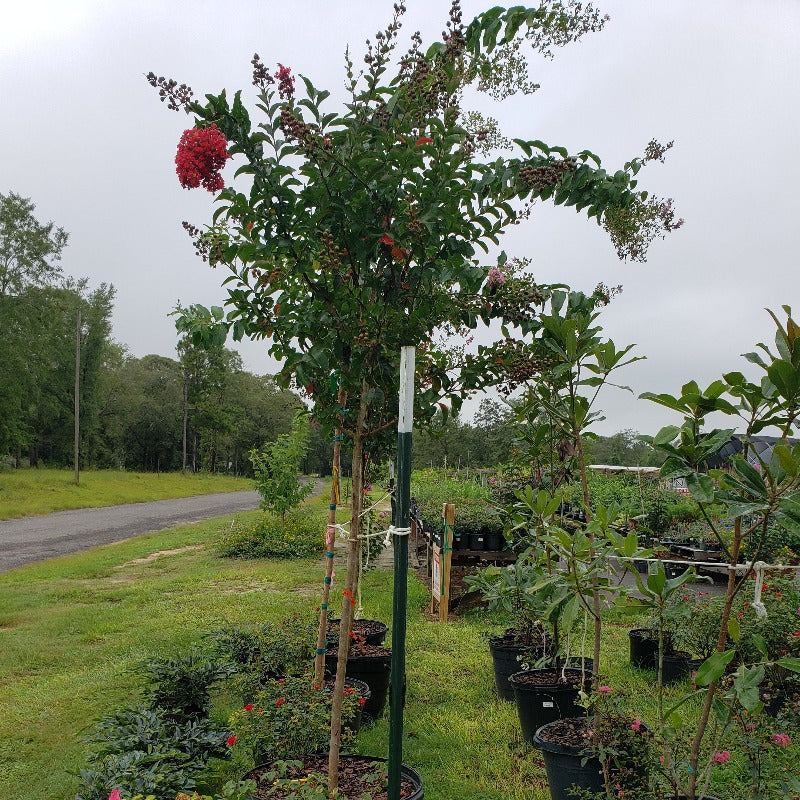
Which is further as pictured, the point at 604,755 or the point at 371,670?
the point at 371,670

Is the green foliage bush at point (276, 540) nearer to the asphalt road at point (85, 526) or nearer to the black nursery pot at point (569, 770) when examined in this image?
the asphalt road at point (85, 526)

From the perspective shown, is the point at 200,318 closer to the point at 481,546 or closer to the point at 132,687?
the point at 132,687

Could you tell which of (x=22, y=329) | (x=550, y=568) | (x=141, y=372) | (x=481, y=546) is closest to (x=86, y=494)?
(x=22, y=329)

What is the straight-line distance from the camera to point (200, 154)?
6.77ft

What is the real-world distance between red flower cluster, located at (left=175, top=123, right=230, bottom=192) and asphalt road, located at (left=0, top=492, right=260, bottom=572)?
9.64 meters

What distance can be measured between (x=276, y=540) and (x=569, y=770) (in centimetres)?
931

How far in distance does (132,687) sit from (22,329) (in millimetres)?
26646

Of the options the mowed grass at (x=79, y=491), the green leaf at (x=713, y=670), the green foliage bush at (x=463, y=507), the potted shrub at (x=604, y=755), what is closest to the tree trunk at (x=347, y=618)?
the potted shrub at (x=604, y=755)

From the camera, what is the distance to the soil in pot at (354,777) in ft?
8.32

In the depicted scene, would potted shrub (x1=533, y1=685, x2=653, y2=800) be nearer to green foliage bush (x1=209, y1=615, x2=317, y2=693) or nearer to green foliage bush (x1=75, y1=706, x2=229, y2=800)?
green foliage bush (x1=75, y1=706, x2=229, y2=800)

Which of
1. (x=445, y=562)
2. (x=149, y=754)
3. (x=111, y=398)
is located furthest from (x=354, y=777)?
(x=111, y=398)

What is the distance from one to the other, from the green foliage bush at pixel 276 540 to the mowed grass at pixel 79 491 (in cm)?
747

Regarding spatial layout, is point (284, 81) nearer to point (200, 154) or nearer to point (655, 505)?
point (200, 154)

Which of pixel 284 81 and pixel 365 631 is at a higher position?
pixel 284 81
